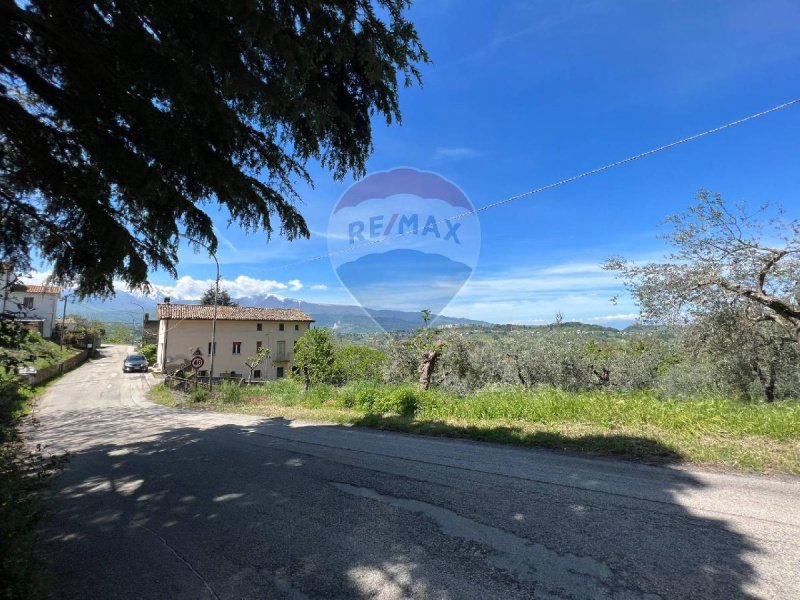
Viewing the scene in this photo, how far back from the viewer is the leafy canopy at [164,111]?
2.93 m

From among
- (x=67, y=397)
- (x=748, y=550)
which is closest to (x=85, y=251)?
(x=748, y=550)

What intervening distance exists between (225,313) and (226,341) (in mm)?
2826

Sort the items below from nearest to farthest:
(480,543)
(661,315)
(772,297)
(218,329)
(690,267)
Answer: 1. (480,543)
2. (772,297)
3. (690,267)
4. (661,315)
5. (218,329)

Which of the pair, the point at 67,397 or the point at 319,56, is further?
the point at 67,397

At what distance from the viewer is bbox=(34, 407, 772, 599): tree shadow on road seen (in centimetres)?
257

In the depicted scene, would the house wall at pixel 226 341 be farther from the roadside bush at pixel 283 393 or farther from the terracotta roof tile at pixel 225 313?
the roadside bush at pixel 283 393

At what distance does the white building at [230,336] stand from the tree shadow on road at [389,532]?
32.6m

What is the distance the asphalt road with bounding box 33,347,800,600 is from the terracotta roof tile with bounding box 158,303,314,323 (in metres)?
35.5

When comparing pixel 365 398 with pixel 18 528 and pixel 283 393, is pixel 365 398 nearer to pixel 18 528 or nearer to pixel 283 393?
pixel 283 393

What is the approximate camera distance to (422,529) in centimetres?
331

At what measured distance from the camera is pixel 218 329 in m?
39.2

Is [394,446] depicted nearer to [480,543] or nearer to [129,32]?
[480,543]

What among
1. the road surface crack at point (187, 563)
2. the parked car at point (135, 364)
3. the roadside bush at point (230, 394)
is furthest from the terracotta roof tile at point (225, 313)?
the road surface crack at point (187, 563)

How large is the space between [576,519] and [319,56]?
4.33 m
